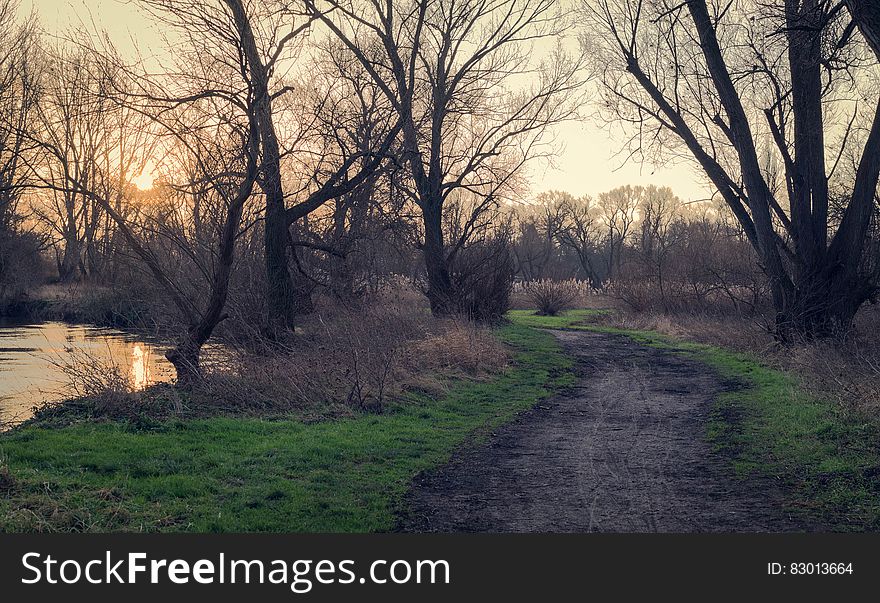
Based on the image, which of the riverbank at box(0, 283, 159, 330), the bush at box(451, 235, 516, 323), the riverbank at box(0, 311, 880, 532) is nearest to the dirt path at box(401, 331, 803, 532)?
the riverbank at box(0, 311, 880, 532)

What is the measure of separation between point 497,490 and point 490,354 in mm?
10263

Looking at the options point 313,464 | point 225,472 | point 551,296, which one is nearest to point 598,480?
point 313,464

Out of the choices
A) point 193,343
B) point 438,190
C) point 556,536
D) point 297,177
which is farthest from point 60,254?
point 556,536

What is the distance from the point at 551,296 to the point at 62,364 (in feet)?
92.6

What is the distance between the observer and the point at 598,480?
8.87 meters

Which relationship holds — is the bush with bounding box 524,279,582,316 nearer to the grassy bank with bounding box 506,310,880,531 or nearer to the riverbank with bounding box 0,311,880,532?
the grassy bank with bounding box 506,310,880,531

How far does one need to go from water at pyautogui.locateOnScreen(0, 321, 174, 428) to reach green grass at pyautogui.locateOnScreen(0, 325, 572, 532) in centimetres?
224

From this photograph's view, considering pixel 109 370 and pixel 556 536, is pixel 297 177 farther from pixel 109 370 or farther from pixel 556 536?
pixel 556 536

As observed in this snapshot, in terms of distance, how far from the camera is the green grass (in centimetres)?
706

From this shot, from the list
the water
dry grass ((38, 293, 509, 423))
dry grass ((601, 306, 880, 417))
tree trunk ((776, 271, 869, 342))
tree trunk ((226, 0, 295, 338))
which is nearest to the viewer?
dry grass ((601, 306, 880, 417))

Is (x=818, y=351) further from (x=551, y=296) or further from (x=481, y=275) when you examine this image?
(x=551, y=296)

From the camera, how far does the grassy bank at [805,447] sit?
7.59 m

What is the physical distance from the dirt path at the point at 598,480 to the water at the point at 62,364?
623 centimetres

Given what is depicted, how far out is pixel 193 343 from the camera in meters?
15.1
